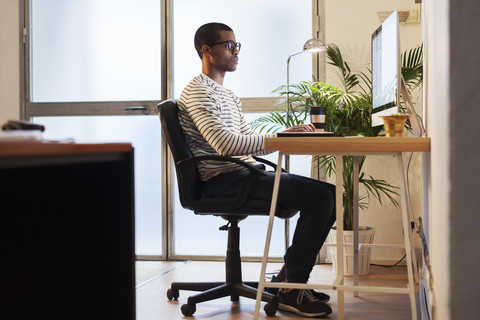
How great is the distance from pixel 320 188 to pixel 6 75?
290 centimetres

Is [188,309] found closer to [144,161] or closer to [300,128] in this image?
[300,128]

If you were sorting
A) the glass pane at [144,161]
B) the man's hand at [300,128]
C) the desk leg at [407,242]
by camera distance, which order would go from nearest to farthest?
the desk leg at [407,242]
the man's hand at [300,128]
the glass pane at [144,161]

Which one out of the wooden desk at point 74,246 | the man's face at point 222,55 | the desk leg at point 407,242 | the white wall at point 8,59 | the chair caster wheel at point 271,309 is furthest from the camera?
the white wall at point 8,59

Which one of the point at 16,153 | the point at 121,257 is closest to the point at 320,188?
the point at 121,257

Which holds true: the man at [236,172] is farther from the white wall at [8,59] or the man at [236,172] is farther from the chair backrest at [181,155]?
the white wall at [8,59]

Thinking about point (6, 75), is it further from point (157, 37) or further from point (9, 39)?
point (157, 37)

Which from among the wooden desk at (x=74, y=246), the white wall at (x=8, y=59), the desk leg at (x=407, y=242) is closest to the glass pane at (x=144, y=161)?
the white wall at (x=8, y=59)

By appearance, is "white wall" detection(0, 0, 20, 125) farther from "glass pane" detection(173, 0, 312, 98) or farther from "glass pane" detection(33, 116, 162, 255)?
"glass pane" detection(173, 0, 312, 98)

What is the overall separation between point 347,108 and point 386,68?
3.74ft

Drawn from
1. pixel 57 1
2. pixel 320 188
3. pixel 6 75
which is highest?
pixel 57 1

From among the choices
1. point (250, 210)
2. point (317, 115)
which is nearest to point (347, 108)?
point (317, 115)

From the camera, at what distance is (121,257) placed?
1.25 m

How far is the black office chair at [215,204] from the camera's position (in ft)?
8.38

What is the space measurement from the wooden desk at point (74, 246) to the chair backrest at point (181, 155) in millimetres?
1371
